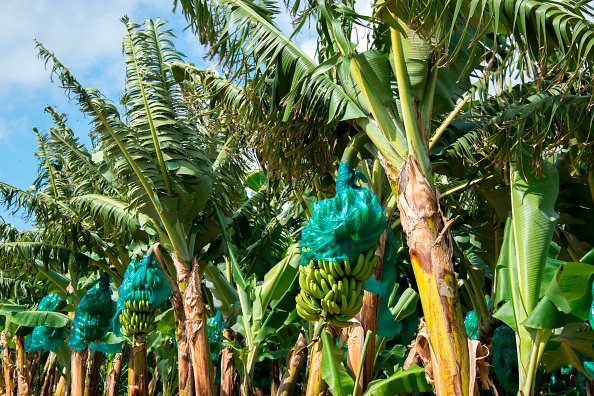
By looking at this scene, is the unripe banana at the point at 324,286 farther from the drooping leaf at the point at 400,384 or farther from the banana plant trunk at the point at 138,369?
the banana plant trunk at the point at 138,369

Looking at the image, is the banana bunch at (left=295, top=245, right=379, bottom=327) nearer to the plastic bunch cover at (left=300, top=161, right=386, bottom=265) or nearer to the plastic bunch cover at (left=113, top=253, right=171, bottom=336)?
the plastic bunch cover at (left=300, top=161, right=386, bottom=265)

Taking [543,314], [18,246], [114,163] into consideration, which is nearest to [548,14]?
[543,314]

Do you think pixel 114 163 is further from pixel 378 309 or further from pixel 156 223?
pixel 378 309

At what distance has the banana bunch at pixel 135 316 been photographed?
6574mm

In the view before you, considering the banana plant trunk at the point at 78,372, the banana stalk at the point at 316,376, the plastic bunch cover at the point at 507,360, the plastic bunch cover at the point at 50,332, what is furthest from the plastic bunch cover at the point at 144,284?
the plastic bunch cover at the point at 50,332

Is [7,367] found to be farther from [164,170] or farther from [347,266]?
[347,266]

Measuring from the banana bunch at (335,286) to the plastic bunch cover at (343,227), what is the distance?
0.20 feet

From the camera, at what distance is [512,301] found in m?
4.87

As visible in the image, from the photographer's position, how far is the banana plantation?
412cm

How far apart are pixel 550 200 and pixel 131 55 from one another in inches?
204

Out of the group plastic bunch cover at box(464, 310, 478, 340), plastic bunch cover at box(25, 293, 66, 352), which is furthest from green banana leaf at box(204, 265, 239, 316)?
plastic bunch cover at box(25, 293, 66, 352)

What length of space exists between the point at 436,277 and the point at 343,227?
771 millimetres

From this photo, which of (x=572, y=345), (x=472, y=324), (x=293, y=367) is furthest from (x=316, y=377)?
(x=472, y=324)

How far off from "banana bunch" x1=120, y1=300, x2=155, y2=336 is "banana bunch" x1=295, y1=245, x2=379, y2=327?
9.76 ft
